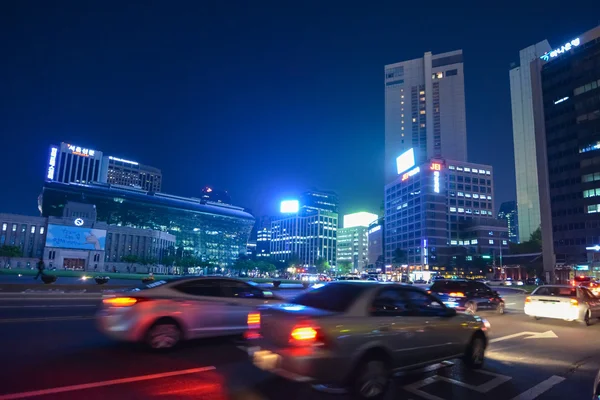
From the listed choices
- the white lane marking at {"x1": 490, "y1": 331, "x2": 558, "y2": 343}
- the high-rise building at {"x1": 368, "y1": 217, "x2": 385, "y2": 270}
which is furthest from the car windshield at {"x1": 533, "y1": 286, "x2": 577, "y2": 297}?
the high-rise building at {"x1": 368, "y1": 217, "x2": 385, "y2": 270}

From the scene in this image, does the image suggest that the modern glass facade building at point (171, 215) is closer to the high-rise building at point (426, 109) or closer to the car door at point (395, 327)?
the high-rise building at point (426, 109)

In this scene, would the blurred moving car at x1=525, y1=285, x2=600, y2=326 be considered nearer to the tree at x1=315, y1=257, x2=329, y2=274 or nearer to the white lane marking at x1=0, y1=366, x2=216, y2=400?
the white lane marking at x1=0, y1=366, x2=216, y2=400

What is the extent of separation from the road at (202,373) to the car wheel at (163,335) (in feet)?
0.78

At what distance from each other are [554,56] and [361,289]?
111 m

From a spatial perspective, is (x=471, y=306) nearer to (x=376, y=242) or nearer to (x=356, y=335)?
(x=356, y=335)

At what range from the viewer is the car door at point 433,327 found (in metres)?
6.69

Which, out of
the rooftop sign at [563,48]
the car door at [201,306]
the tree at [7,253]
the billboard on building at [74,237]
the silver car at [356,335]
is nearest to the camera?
the silver car at [356,335]

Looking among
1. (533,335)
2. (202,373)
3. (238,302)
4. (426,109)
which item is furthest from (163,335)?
(426,109)

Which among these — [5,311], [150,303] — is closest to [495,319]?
[150,303]

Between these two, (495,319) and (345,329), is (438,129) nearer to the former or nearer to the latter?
(495,319)

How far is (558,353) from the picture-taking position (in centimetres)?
973

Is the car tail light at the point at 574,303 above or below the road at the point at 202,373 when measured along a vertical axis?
above

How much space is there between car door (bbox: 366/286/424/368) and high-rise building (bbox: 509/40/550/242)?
166m

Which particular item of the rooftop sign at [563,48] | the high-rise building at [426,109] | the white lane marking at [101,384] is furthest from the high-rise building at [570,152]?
the white lane marking at [101,384]
